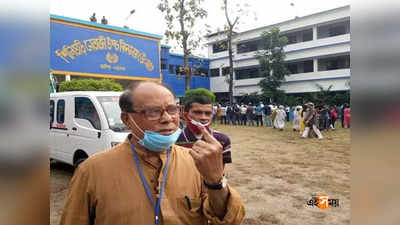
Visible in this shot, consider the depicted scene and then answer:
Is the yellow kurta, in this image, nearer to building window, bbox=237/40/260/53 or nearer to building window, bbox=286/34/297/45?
building window, bbox=286/34/297/45

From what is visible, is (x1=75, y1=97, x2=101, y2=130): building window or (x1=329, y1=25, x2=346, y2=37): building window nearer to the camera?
(x1=75, y1=97, x2=101, y2=130): building window

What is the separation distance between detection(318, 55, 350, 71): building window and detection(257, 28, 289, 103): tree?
9.72 feet

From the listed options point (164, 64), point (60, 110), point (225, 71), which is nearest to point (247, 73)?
point (225, 71)

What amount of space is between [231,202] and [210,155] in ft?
0.86

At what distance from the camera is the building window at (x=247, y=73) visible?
29230mm

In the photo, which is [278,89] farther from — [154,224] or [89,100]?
[154,224]

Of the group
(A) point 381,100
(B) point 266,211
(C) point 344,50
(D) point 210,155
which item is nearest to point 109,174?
(D) point 210,155

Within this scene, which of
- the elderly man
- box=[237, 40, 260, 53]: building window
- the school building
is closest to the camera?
the elderly man

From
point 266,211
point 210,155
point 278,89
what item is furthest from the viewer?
point 278,89

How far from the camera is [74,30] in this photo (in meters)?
12.8

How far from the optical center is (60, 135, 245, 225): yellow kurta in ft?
4.01

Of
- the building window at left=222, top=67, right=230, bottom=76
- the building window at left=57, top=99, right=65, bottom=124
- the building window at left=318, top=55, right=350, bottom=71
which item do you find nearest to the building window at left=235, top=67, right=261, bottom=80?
the building window at left=222, top=67, right=230, bottom=76

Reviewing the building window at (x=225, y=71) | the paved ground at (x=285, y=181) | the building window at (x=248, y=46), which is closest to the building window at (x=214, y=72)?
the building window at (x=225, y=71)

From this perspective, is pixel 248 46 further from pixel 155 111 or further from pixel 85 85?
pixel 155 111
